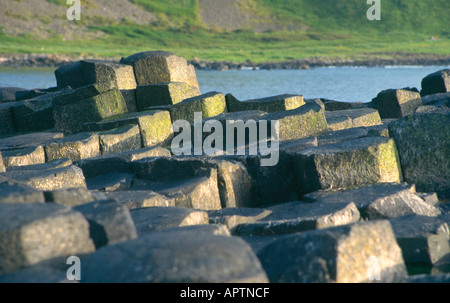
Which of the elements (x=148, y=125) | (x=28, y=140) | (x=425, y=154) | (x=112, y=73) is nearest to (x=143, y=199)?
(x=425, y=154)

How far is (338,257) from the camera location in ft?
11.7

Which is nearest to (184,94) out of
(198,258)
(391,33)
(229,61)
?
(198,258)

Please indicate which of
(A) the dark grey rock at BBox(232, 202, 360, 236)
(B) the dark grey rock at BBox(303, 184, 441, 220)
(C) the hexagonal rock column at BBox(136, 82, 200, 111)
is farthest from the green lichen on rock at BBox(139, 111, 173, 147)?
(A) the dark grey rock at BBox(232, 202, 360, 236)

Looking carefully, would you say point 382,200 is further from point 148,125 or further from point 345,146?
point 148,125

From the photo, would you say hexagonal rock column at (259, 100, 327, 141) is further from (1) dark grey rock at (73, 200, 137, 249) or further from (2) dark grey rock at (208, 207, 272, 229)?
(1) dark grey rock at (73, 200, 137, 249)

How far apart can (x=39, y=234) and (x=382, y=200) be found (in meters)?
3.34

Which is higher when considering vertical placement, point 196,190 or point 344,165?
point 344,165

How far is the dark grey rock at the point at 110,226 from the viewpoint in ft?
12.3

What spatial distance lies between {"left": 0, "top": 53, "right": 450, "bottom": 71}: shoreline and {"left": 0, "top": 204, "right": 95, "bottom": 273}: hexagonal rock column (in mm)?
49901

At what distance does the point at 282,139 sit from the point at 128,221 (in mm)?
4253

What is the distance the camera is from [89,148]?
26.4 ft

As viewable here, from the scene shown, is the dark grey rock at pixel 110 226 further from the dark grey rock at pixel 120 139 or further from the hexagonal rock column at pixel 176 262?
the dark grey rock at pixel 120 139

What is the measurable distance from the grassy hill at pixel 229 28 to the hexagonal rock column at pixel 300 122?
52.4 m

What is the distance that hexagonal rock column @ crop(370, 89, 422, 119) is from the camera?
12.1m
